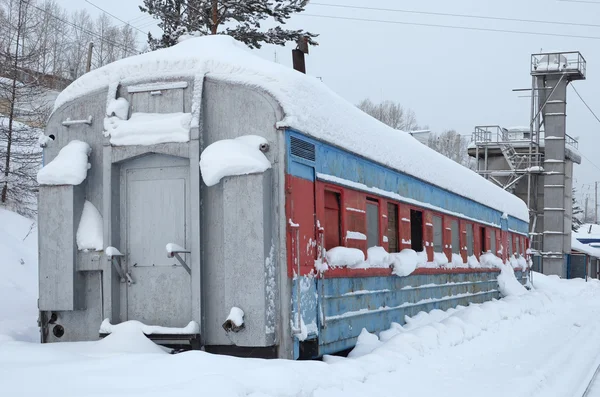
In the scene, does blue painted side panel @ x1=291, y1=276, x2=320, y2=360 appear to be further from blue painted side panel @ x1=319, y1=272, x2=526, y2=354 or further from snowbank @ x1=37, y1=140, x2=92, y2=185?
snowbank @ x1=37, y1=140, x2=92, y2=185

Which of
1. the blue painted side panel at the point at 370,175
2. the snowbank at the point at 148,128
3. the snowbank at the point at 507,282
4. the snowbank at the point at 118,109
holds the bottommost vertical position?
the snowbank at the point at 507,282

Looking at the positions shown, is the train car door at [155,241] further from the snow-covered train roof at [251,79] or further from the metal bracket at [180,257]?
the snow-covered train roof at [251,79]

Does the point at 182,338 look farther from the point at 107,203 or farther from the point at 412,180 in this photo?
the point at 412,180

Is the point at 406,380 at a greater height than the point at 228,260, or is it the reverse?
the point at 228,260

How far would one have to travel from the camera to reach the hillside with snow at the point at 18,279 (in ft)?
35.0

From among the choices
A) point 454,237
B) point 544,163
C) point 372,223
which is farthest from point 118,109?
point 544,163

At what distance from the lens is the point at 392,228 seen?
11336 mm

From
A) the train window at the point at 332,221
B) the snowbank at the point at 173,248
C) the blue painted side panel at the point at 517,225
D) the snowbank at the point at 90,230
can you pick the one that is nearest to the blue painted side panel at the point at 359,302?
the train window at the point at 332,221

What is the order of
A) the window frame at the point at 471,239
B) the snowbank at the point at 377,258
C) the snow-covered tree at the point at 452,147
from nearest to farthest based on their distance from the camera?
the snowbank at the point at 377,258 → the window frame at the point at 471,239 → the snow-covered tree at the point at 452,147

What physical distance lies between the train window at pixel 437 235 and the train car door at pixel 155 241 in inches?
269

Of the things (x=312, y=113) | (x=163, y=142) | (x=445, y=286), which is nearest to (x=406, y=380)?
(x=312, y=113)

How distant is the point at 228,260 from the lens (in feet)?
24.6

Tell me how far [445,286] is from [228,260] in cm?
783

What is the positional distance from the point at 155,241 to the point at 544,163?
3876 centimetres
